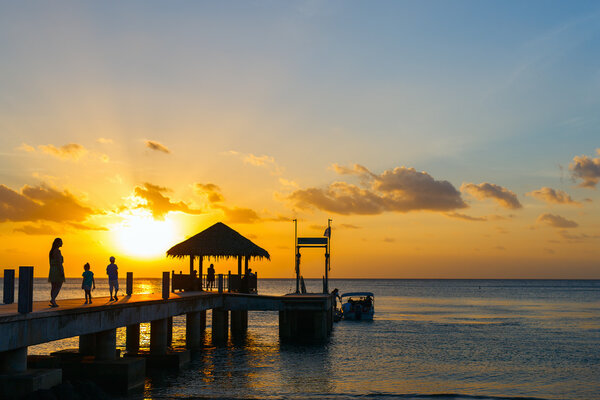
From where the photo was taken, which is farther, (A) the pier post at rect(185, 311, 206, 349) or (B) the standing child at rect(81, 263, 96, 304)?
(A) the pier post at rect(185, 311, 206, 349)

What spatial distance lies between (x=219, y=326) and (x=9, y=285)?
2240 cm

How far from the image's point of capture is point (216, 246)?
4003cm

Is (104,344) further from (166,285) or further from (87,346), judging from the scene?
(166,285)

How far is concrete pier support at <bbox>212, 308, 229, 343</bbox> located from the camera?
38128mm

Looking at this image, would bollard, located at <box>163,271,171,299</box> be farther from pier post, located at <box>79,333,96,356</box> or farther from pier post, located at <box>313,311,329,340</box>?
pier post, located at <box>313,311,329,340</box>

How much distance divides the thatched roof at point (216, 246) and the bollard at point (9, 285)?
71.8 feet

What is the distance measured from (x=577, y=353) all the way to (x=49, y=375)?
32820mm

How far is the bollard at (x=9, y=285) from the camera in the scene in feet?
54.3

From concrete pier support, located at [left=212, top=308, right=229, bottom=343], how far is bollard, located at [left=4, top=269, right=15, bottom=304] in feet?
68.9

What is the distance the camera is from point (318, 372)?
92.6 feet

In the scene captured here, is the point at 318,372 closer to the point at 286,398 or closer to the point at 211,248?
the point at 286,398

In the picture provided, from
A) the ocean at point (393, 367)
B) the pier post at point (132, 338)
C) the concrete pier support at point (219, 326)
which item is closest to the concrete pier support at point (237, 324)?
the ocean at point (393, 367)

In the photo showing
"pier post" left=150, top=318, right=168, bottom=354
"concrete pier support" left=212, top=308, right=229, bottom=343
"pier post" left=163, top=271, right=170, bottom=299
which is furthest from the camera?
"concrete pier support" left=212, top=308, right=229, bottom=343

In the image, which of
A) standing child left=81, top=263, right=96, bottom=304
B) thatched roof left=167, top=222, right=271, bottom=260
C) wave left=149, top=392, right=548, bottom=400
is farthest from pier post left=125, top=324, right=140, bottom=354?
thatched roof left=167, top=222, right=271, bottom=260
